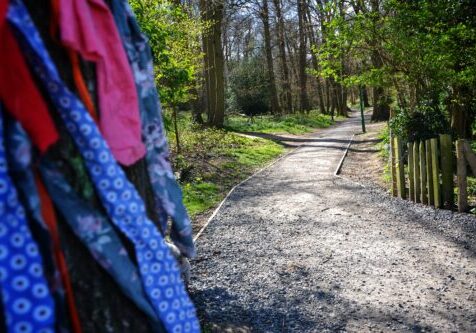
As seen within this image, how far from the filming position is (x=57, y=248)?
1.45 metres

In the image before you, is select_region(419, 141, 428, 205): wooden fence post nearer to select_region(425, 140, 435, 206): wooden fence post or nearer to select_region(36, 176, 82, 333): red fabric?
select_region(425, 140, 435, 206): wooden fence post

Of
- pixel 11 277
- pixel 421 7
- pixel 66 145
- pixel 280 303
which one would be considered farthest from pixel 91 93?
pixel 421 7

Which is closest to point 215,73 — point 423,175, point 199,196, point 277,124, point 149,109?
point 277,124

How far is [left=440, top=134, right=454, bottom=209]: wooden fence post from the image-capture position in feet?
20.9

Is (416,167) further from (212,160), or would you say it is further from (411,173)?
(212,160)

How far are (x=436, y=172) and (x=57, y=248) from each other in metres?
6.18

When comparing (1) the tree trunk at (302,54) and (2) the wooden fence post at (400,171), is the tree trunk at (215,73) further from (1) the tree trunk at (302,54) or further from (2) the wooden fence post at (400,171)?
(2) the wooden fence post at (400,171)

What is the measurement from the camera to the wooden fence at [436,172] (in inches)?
242

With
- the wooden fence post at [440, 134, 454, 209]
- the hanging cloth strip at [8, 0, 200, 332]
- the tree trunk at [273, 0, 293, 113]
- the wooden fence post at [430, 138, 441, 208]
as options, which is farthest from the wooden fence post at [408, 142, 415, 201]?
the tree trunk at [273, 0, 293, 113]

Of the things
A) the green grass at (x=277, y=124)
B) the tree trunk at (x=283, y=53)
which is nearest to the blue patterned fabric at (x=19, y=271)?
the green grass at (x=277, y=124)

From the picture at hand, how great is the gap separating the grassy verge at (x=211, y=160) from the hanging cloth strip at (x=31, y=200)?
5911mm

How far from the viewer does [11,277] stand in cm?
131

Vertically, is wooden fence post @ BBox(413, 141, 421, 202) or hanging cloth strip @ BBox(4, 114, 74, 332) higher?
hanging cloth strip @ BBox(4, 114, 74, 332)

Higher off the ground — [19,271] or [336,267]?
[19,271]
